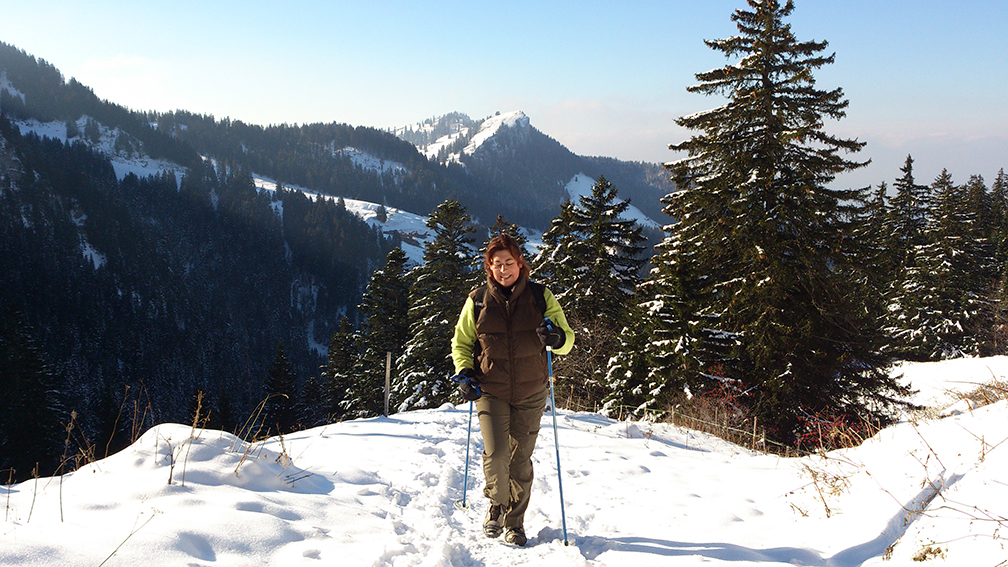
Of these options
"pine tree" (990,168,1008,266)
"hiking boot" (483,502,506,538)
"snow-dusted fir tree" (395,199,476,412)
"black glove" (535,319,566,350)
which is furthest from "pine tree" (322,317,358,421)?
"pine tree" (990,168,1008,266)

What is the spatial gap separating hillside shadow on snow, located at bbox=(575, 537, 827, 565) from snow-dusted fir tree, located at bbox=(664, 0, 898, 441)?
8877 millimetres

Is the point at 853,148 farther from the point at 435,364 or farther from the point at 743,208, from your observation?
the point at 435,364

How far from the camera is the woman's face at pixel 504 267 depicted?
3705 millimetres

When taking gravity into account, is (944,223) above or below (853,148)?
above

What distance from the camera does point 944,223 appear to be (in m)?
27.4

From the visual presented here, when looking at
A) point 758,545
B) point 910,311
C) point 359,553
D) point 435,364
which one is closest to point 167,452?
point 359,553

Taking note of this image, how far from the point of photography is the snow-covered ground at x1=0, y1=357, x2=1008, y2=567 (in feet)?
8.91

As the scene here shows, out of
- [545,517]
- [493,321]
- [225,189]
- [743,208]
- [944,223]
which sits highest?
[225,189]

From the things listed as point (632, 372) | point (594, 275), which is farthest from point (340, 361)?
point (632, 372)

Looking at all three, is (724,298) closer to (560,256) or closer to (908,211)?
(560,256)

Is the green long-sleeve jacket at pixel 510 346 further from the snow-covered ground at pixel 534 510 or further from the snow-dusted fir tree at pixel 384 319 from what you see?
the snow-dusted fir tree at pixel 384 319

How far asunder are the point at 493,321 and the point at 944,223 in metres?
34.3

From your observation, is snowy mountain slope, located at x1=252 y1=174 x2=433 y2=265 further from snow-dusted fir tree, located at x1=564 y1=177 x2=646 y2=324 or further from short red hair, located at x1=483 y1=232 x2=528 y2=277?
short red hair, located at x1=483 y1=232 x2=528 y2=277

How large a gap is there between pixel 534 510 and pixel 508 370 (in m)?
1.45
